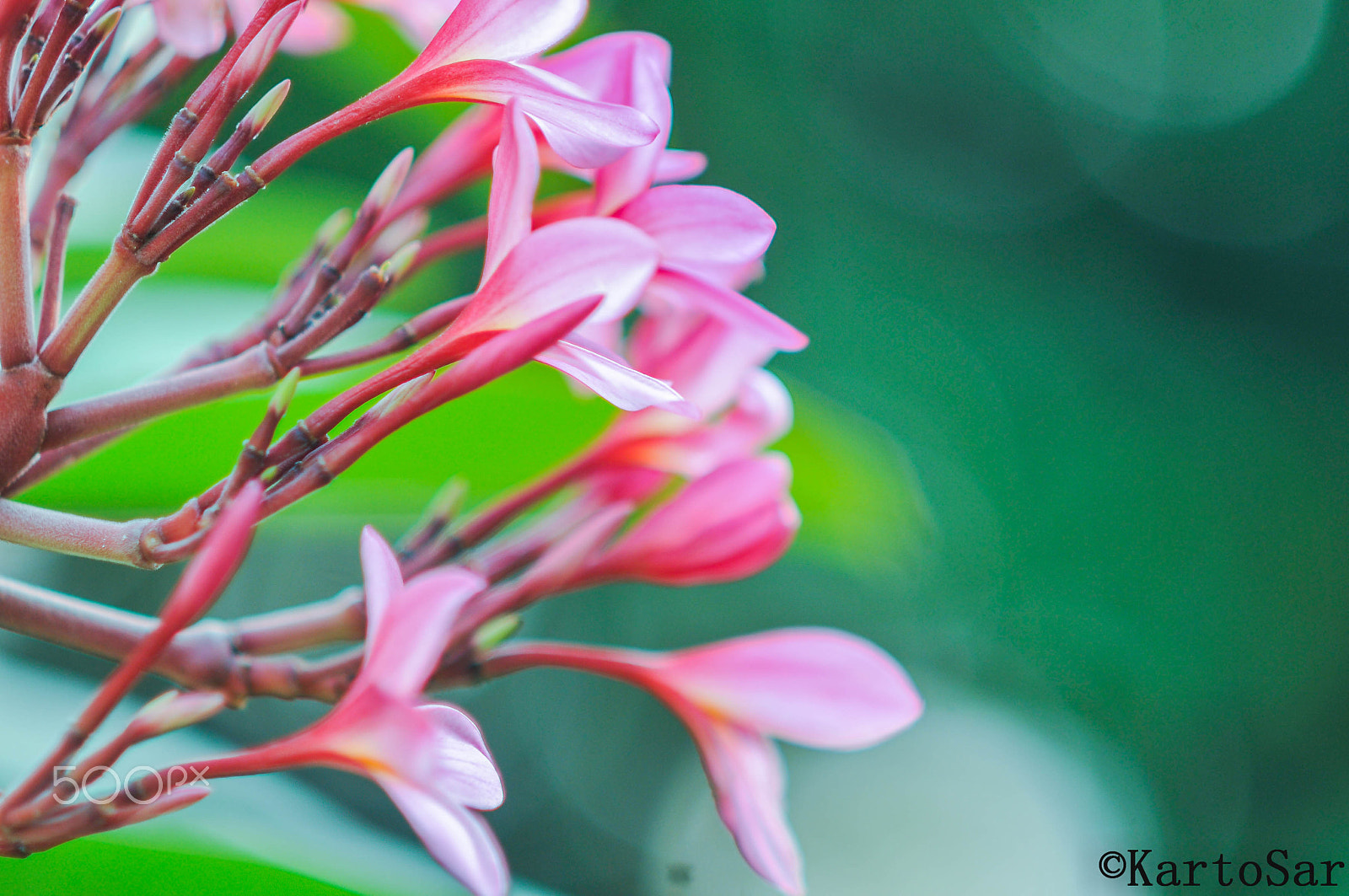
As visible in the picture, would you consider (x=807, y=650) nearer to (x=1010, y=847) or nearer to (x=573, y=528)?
(x=573, y=528)

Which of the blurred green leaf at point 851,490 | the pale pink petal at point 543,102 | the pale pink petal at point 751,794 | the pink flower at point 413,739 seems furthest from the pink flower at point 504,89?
the blurred green leaf at point 851,490

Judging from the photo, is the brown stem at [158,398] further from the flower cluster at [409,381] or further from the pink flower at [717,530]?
the pink flower at [717,530]

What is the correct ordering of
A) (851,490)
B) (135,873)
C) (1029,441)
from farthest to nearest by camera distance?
(1029,441) → (851,490) → (135,873)

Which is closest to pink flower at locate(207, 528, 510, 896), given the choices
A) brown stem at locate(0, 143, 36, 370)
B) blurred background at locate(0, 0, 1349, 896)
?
brown stem at locate(0, 143, 36, 370)

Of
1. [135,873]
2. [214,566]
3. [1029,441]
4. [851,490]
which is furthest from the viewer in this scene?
[1029,441]

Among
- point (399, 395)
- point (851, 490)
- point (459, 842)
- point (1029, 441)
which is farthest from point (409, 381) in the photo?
point (1029, 441)

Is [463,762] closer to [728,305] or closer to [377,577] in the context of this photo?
[377,577]

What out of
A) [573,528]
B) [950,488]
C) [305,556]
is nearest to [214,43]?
[573,528]
